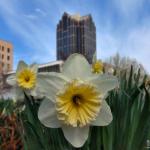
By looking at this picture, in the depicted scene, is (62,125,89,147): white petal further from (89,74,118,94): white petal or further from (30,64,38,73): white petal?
(30,64,38,73): white petal

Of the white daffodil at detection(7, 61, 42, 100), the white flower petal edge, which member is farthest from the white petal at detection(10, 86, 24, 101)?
the white flower petal edge

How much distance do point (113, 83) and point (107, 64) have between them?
1500mm

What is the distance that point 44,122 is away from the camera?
1.19 m

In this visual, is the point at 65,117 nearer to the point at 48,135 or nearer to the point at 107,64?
the point at 48,135

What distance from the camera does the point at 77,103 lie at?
110 centimetres

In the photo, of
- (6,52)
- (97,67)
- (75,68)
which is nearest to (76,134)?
(75,68)

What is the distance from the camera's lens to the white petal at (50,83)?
1.17 meters

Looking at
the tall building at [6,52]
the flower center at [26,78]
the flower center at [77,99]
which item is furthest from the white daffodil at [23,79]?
the tall building at [6,52]

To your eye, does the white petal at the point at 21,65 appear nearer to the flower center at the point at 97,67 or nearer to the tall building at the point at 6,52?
the flower center at the point at 97,67

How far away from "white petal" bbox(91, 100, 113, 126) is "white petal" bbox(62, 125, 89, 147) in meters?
0.04

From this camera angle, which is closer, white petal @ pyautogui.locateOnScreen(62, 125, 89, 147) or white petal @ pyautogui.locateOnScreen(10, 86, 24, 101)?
white petal @ pyautogui.locateOnScreen(62, 125, 89, 147)

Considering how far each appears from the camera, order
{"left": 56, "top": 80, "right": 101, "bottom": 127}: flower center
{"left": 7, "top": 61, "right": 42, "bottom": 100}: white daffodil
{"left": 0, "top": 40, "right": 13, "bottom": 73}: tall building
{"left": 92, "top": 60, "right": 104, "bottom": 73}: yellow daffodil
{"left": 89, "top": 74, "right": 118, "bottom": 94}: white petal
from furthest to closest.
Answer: {"left": 0, "top": 40, "right": 13, "bottom": 73}: tall building, {"left": 92, "top": 60, "right": 104, "bottom": 73}: yellow daffodil, {"left": 7, "top": 61, "right": 42, "bottom": 100}: white daffodil, {"left": 89, "top": 74, "right": 118, "bottom": 94}: white petal, {"left": 56, "top": 80, "right": 101, "bottom": 127}: flower center

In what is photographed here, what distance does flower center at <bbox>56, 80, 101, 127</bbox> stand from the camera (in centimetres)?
109

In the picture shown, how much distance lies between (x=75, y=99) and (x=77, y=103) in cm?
1
